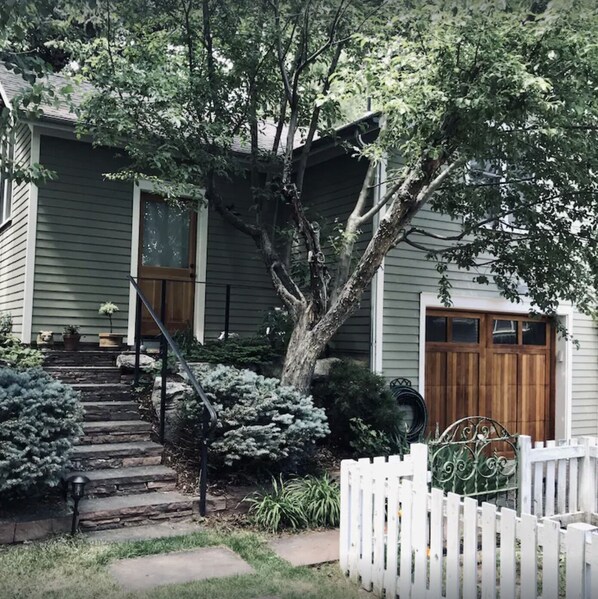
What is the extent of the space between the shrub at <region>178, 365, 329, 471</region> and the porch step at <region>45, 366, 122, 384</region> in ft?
4.62

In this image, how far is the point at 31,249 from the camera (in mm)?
8008

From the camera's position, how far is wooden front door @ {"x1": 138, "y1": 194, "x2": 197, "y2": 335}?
8.92 meters

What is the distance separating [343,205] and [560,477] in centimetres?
480

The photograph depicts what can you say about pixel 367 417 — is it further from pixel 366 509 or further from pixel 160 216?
pixel 160 216

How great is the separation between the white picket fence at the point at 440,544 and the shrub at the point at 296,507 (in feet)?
2.85

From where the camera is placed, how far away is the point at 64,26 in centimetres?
693

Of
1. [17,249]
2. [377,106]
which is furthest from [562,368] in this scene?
[17,249]

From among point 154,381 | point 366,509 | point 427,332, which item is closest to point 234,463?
point 154,381

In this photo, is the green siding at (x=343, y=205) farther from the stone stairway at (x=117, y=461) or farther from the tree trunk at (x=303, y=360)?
the stone stairway at (x=117, y=461)

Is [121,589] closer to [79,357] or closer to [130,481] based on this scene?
[130,481]

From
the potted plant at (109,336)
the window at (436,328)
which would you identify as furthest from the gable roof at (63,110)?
the window at (436,328)

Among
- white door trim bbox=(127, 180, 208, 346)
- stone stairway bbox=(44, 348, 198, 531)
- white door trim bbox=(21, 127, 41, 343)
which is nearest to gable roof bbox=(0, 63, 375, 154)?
white door trim bbox=(21, 127, 41, 343)

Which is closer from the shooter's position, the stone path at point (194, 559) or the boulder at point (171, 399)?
the stone path at point (194, 559)

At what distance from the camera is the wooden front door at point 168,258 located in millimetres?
8919
